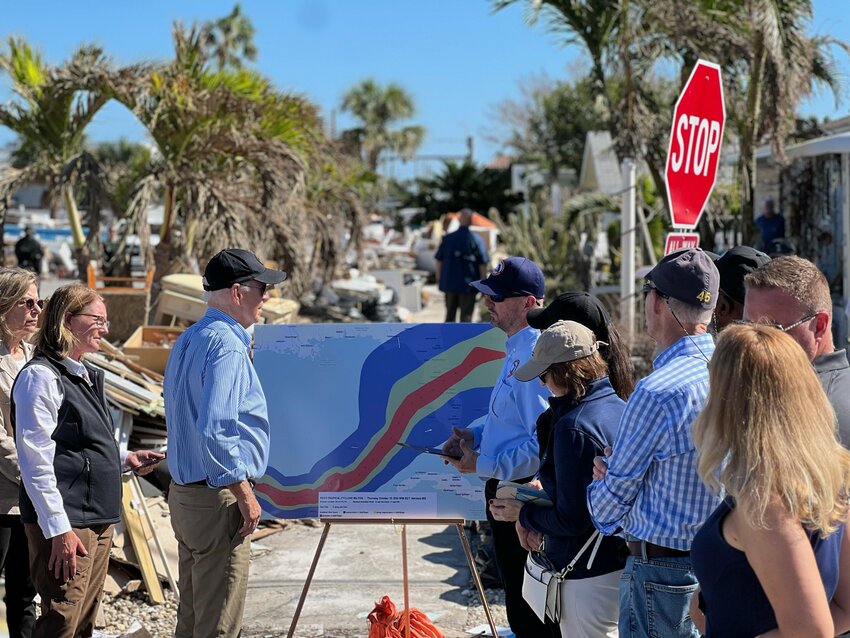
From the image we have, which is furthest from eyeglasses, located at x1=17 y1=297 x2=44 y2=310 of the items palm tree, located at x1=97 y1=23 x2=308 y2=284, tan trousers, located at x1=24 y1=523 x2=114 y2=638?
palm tree, located at x1=97 y1=23 x2=308 y2=284

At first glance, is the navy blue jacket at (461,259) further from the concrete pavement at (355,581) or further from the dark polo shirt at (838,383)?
the dark polo shirt at (838,383)

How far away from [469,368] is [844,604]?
2.87 metres

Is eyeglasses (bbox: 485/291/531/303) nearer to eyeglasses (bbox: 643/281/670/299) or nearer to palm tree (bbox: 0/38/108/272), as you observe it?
eyeglasses (bbox: 643/281/670/299)

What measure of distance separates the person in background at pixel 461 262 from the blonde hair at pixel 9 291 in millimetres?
9981

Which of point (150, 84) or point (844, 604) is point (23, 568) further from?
point (150, 84)

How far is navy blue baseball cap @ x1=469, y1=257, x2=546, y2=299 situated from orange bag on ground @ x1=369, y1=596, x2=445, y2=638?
5.35 ft

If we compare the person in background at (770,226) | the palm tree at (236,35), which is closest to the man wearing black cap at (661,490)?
the person in background at (770,226)

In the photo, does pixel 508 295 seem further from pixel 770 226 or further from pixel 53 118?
pixel 770 226

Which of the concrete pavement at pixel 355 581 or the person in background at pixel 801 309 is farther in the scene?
the concrete pavement at pixel 355 581

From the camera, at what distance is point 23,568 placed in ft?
14.5

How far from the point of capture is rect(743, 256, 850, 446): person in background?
9.59ft

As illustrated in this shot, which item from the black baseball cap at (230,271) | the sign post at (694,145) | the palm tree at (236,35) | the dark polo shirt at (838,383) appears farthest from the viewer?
the palm tree at (236,35)

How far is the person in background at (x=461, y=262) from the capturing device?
46.6ft

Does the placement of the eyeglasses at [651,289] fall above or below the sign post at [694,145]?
below
